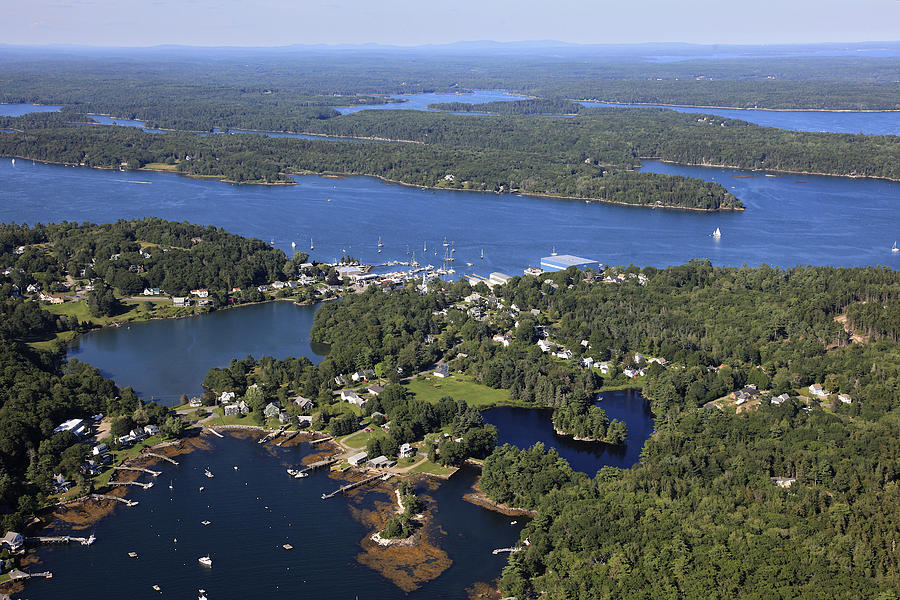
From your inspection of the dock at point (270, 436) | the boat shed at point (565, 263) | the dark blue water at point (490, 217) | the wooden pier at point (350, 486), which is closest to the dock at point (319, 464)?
the wooden pier at point (350, 486)

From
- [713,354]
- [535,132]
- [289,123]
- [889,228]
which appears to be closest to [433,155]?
[535,132]

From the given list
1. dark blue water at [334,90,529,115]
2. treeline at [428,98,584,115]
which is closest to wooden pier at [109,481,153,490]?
treeline at [428,98,584,115]

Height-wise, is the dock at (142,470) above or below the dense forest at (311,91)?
below

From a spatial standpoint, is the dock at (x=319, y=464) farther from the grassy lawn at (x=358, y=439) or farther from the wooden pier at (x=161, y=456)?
the wooden pier at (x=161, y=456)

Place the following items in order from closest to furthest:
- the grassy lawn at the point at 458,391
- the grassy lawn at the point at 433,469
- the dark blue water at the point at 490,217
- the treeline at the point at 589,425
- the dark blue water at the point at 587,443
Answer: the grassy lawn at the point at 433,469 < the dark blue water at the point at 587,443 < the treeline at the point at 589,425 < the grassy lawn at the point at 458,391 < the dark blue water at the point at 490,217

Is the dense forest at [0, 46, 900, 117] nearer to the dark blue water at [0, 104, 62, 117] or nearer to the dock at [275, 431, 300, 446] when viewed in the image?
the dark blue water at [0, 104, 62, 117]

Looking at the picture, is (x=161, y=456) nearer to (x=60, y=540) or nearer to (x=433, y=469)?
(x=60, y=540)
